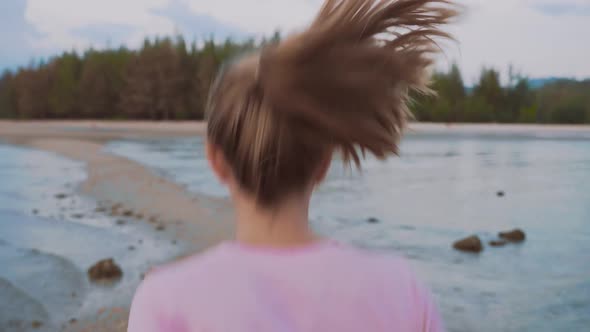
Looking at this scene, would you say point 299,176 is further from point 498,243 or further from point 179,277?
point 498,243

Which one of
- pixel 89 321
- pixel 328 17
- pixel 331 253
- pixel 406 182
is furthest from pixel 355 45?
pixel 406 182

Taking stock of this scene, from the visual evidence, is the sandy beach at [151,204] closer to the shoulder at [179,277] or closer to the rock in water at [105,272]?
the rock in water at [105,272]

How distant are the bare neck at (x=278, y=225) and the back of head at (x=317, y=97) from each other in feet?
0.07

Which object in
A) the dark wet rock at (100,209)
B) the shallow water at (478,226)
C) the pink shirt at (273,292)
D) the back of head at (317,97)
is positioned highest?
the back of head at (317,97)

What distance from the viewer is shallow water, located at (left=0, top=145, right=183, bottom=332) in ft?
14.0

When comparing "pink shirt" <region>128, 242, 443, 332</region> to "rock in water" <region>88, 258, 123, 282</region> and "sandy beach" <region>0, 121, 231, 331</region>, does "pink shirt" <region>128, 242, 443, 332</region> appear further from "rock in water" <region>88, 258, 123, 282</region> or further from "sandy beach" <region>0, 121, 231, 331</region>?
"rock in water" <region>88, 258, 123, 282</region>

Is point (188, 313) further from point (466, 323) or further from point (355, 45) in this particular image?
point (466, 323)

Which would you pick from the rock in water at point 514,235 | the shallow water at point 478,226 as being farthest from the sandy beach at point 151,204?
the rock in water at point 514,235

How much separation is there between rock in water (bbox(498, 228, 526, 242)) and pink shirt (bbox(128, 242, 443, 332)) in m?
5.97

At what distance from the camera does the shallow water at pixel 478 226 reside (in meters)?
4.51

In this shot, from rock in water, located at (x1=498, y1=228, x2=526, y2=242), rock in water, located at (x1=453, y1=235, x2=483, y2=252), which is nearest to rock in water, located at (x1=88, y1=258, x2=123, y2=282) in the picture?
rock in water, located at (x1=453, y1=235, x2=483, y2=252)

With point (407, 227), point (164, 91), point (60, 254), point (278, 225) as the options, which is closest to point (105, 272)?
point (60, 254)

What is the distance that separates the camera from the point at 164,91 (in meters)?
49.4

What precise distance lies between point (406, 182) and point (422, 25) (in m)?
10.5
